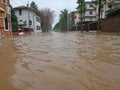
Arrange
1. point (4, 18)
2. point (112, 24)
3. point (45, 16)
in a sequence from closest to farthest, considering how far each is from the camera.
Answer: point (4, 18), point (112, 24), point (45, 16)

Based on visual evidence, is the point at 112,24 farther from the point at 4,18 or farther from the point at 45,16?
the point at 45,16

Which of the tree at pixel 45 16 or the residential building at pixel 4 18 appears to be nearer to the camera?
the residential building at pixel 4 18

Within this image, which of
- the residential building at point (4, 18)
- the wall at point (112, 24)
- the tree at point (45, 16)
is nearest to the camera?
the residential building at point (4, 18)

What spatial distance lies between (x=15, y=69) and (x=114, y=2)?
39.9 meters

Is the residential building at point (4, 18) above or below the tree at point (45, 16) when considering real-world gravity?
below

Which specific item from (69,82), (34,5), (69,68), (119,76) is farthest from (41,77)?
(34,5)

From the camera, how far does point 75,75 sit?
9.62 ft

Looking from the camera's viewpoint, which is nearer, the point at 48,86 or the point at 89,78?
the point at 48,86

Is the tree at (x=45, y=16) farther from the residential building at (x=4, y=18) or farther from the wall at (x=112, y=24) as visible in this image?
the residential building at (x=4, y=18)

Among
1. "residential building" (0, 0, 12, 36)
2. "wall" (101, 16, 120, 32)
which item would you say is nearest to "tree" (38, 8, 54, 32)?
"wall" (101, 16, 120, 32)

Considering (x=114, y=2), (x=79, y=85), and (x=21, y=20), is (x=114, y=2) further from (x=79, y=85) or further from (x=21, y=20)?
(x=79, y=85)

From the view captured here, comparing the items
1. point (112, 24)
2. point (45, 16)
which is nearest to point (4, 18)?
point (112, 24)

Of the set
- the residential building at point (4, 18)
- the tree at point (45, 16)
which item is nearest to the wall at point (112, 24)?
the residential building at point (4, 18)

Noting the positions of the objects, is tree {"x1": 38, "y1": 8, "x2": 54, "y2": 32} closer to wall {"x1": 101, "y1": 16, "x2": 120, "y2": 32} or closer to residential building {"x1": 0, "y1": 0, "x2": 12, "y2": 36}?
wall {"x1": 101, "y1": 16, "x2": 120, "y2": 32}
